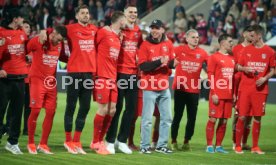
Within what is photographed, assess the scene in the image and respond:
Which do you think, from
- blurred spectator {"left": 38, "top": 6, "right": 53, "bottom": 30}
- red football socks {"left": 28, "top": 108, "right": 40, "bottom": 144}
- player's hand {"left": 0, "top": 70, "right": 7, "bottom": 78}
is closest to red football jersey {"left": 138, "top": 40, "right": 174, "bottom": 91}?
red football socks {"left": 28, "top": 108, "right": 40, "bottom": 144}

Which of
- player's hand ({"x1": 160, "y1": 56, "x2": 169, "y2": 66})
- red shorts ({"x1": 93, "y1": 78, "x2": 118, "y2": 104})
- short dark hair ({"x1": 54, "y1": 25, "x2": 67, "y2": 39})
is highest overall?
short dark hair ({"x1": 54, "y1": 25, "x2": 67, "y2": 39})

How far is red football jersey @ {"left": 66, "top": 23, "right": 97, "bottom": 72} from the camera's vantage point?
46.4 ft

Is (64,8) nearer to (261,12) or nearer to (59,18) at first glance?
(59,18)

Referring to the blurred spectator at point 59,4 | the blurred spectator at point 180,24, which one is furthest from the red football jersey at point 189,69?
the blurred spectator at point 59,4

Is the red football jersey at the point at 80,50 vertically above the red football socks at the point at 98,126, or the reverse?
the red football jersey at the point at 80,50

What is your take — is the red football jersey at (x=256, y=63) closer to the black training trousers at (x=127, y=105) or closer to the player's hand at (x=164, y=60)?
the player's hand at (x=164, y=60)

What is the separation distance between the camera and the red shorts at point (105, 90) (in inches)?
557

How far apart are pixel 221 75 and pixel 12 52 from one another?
4033 millimetres

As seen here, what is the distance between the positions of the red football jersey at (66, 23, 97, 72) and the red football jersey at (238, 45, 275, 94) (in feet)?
10.1

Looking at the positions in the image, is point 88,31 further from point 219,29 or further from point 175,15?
point 175,15

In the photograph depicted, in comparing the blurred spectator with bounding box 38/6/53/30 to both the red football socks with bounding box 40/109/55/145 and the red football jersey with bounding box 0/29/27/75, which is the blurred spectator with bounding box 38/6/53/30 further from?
the red football socks with bounding box 40/109/55/145

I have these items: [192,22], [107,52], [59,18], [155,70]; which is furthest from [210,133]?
[59,18]

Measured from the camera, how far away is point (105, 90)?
46.3 feet

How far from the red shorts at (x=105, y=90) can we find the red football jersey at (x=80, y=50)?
0.92 feet
